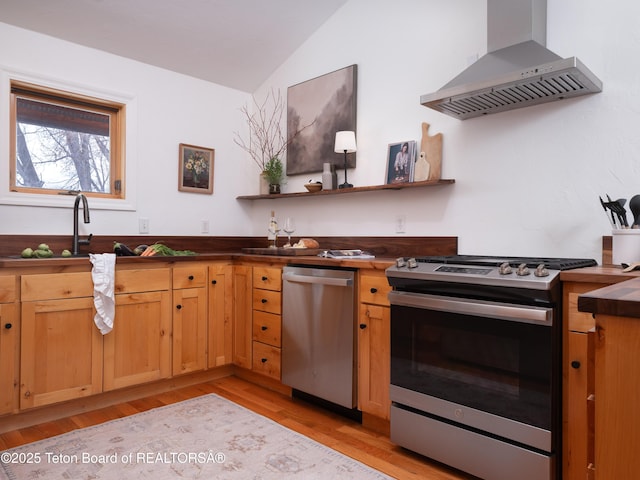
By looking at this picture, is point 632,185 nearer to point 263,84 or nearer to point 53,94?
point 263,84

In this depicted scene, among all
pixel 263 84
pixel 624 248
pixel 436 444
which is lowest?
pixel 436 444

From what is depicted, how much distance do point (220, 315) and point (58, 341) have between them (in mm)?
1046

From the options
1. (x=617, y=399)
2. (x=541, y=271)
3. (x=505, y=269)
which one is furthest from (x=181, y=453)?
(x=617, y=399)

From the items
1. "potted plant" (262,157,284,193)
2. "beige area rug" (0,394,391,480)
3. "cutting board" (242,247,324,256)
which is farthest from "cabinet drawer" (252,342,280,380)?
"potted plant" (262,157,284,193)

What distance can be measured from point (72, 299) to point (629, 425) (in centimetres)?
264

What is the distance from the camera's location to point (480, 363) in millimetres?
1893

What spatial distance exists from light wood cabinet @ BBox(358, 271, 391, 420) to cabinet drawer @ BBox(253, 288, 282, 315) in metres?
0.69

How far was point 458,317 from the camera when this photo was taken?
6.45ft

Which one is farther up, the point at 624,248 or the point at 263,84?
the point at 263,84

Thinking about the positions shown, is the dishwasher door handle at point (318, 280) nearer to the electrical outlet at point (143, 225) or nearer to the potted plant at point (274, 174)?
the potted plant at point (274, 174)

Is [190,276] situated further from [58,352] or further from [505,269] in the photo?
[505,269]

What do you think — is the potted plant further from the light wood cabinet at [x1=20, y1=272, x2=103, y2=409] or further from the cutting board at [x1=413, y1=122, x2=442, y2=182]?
the light wood cabinet at [x1=20, y1=272, x2=103, y2=409]

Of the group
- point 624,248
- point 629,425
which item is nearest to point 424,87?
point 624,248

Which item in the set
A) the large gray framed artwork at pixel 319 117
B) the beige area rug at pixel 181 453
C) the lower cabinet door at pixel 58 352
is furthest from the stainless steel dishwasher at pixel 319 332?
the lower cabinet door at pixel 58 352
